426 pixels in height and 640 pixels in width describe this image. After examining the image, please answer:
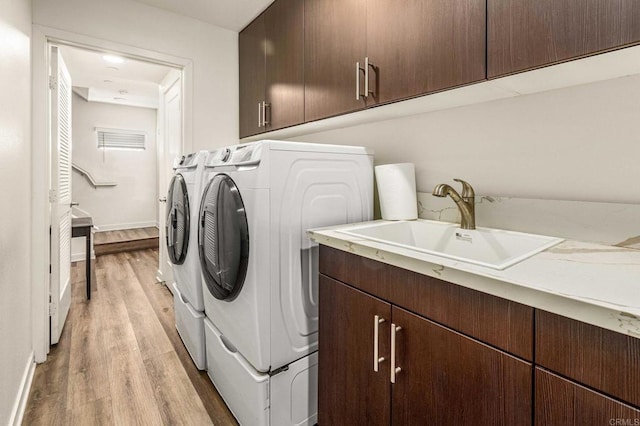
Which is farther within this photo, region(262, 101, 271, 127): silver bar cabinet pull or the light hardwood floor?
region(262, 101, 271, 127): silver bar cabinet pull

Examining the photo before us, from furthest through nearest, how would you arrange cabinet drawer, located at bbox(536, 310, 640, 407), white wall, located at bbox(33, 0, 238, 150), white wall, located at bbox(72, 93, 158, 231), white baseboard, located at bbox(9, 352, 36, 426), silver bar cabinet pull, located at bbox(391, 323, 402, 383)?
white wall, located at bbox(72, 93, 158, 231)
white wall, located at bbox(33, 0, 238, 150)
white baseboard, located at bbox(9, 352, 36, 426)
silver bar cabinet pull, located at bbox(391, 323, 402, 383)
cabinet drawer, located at bbox(536, 310, 640, 407)

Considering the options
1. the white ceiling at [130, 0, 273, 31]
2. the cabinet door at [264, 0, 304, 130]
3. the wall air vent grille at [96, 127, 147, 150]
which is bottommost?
the cabinet door at [264, 0, 304, 130]

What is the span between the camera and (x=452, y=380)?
82 cm

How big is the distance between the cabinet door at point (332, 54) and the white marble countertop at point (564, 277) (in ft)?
2.94

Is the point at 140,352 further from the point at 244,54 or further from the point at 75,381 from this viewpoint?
the point at 244,54

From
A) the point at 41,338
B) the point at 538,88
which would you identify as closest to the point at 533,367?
the point at 538,88

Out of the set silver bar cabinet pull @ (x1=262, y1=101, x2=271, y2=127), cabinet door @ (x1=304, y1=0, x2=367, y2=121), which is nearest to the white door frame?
silver bar cabinet pull @ (x1=262, y1=101, x2=271, y2=127)

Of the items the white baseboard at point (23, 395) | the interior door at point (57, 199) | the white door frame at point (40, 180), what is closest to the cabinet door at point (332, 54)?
the white door frame at point (40, 180)

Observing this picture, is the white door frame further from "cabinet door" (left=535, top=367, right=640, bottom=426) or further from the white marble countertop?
"cabinet door" (left=535, top=367, right=640, bottom=426)

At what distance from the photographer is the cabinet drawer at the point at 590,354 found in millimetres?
560

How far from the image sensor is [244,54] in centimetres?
267

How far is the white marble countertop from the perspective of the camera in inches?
22.7

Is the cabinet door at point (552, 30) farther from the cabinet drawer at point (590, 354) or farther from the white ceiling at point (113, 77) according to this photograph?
the white ceiling at point (113, 77)

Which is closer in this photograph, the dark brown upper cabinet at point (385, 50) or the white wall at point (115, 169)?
the dark brown upper cabinet at point (385, 50)
